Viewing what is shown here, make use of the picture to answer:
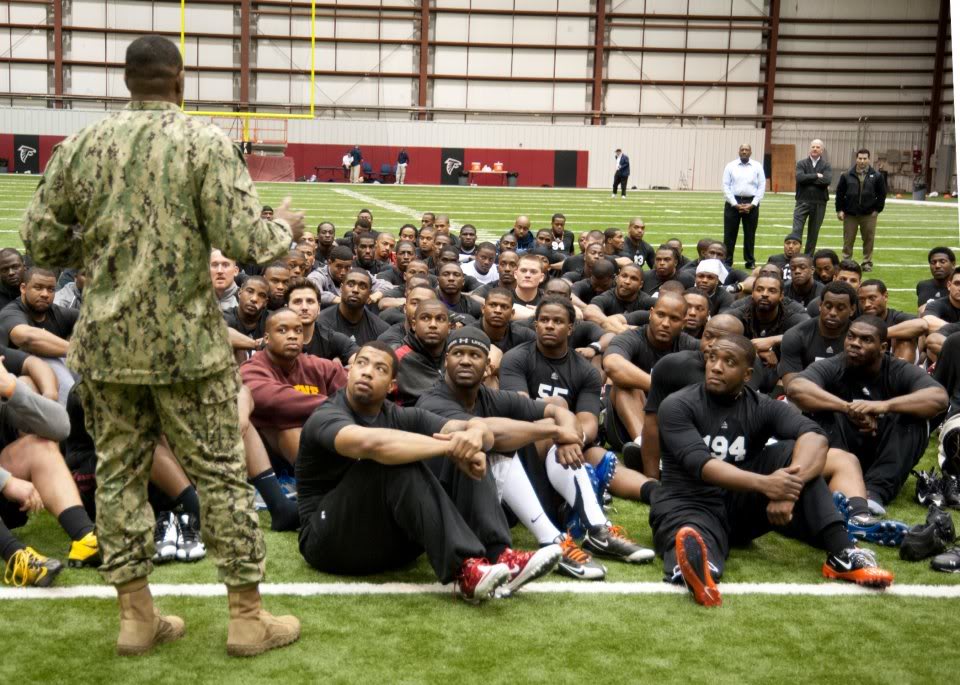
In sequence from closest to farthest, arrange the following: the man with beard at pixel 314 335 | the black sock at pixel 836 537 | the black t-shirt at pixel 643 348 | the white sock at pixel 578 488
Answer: the black sock at pixel 836 537
the white sock at pixel 578 488
the black t-shirt at pixel 643 348
the man with beard at pixel 314 335

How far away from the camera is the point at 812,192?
17.7m

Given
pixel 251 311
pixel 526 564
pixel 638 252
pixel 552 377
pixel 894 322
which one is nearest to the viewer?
pixel 526 564

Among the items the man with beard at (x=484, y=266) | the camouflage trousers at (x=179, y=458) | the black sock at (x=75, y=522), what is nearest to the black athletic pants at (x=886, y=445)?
the camouflage trousers at (x=179, y=458)

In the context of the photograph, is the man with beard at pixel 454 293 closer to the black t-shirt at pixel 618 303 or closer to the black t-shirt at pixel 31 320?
the black t-shirt at pixel 618 303

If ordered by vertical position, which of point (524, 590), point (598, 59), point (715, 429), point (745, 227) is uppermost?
point (598, 59)

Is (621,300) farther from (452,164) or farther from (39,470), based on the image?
(452,164)

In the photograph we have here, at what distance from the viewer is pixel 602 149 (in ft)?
137

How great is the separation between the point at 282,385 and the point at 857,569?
3188 millimetres

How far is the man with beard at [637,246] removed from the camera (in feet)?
46.9

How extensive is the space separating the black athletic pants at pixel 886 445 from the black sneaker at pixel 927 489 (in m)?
0.11

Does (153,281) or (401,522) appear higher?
(153,281)

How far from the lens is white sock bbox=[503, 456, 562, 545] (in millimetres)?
5207

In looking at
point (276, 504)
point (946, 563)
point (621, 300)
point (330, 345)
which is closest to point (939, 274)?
point (621, 300)

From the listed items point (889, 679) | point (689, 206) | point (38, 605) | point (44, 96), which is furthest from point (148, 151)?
point (44, 96)
